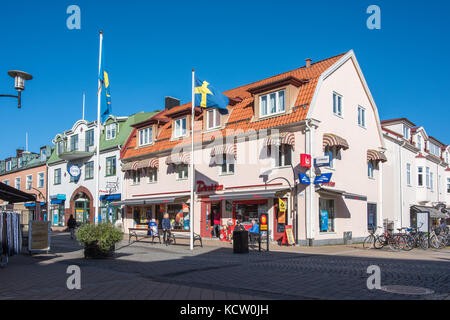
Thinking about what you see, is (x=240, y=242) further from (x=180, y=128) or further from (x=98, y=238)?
(x=180, y=128)

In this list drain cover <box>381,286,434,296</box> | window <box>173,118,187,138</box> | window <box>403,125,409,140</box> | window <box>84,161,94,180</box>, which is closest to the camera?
drain cover <box>381,286,434,296</box>

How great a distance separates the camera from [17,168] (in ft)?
162

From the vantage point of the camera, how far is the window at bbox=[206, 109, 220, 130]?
2573cm

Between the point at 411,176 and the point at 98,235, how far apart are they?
92.5 feet

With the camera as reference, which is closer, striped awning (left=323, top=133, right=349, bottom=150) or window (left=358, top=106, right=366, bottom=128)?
striped awning (left=323, top=133, right=349, bottom=150)

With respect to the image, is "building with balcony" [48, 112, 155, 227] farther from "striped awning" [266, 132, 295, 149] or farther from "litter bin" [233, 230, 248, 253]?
"litter bin" [233, 230, 248, 253]

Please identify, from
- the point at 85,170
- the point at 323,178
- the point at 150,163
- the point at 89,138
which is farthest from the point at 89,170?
the point at 323,178

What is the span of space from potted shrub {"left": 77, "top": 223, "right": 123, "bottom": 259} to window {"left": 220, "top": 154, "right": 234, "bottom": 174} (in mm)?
10686

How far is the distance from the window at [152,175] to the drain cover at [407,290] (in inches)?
898

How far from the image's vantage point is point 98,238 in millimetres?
14227

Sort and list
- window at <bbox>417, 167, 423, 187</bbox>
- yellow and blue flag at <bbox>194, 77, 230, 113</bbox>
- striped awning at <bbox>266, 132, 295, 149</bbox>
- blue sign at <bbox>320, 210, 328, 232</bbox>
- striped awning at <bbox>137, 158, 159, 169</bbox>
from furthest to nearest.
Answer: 1. window at <bbox>417, 167, 423, 187</bbox>
2. striped awning at <bbox>137, 158, 159, 169</bbox>
3. blue sign at <bbox>320, 210, 328, 232</bbox>
4. striped awning at <bbox>266, 132, 295, 149</bbox>
5. yellow and blue flag at <bbox>194, 77, 230, 113</bbox>

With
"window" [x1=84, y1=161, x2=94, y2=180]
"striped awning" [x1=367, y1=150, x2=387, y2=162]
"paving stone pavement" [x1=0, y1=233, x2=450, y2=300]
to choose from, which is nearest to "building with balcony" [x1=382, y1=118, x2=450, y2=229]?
"striped awning" [x1=367, y1=150, x2=387, y2=162]

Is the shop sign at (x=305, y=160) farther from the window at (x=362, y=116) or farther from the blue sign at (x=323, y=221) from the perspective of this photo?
the window at (x=362, y=116)
